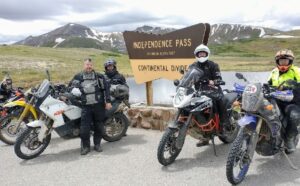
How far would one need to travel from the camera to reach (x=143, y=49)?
10242 millimetres

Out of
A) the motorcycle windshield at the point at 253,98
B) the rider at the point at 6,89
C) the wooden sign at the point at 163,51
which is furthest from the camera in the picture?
the rider at the point at 6,89

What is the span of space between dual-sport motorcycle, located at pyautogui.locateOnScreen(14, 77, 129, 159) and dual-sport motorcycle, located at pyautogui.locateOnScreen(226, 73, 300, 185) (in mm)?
3589

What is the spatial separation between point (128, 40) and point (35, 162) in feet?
14.3

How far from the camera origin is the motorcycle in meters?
6.49

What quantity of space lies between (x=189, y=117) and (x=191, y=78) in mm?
647

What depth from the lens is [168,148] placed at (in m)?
6.62

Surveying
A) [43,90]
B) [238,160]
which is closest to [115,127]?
[43,90]

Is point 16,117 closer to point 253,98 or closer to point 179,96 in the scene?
point 179,96

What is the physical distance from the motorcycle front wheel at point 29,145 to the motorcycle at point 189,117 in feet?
8.32

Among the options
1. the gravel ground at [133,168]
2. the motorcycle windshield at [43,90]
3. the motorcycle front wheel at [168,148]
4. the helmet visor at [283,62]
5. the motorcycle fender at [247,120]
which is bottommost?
the gravel ground at [133,168]

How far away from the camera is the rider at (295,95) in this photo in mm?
6074

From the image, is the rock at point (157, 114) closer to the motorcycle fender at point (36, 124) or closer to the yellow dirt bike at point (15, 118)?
the yellow dirt bike at point (15, 118)

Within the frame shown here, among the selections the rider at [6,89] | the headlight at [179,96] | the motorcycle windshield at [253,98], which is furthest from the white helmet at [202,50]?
the rider at [6,89]

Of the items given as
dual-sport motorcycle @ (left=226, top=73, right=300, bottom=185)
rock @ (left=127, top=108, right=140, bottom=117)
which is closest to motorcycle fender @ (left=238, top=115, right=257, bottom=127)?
dual-sport motorcycle @ (left=226, top=73, right=300, bottom=185)
